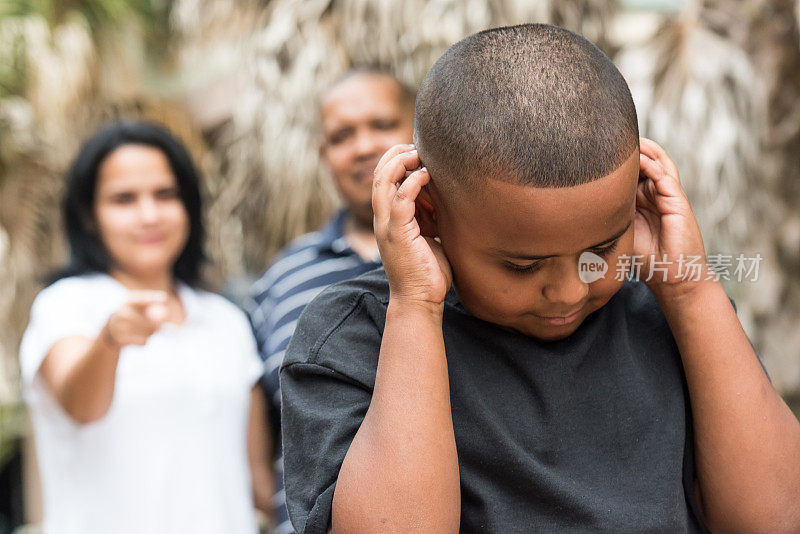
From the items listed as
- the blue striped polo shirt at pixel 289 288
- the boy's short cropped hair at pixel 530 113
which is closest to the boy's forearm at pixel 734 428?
the boy's short cropped hair at pixel 530 113

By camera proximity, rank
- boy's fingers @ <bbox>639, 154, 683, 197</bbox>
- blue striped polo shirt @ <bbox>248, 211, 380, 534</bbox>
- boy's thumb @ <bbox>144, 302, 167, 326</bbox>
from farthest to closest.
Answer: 1. blue striped polo shirt @ <bbox>248, 211, 380, 534</bbox>
2. boy's thumb @ <bbox>144, 302, 167, 326</bbox>
3. boy's fingers @ <bbox>639, 154, 683, 197</bbox>

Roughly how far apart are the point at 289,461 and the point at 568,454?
0.42 meters

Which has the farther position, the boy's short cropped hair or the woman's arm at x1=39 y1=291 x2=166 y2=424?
the woman's arm at x1=39 y1=291 x2=166 y2=424

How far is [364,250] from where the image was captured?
2.72 meters

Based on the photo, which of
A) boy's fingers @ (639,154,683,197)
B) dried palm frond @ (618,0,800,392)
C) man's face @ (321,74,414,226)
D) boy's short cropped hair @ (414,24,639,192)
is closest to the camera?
boy's short cropped hair @ (414,24,639,192)

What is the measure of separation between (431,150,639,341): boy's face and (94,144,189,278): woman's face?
182cm

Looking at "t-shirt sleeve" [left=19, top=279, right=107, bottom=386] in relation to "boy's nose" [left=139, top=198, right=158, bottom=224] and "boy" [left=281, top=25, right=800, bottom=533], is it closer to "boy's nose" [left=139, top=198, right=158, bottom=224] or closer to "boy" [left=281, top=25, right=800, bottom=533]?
"boy's nose" [left=139, top=198, right=158, bottom=224]

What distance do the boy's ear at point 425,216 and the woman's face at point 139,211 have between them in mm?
1717

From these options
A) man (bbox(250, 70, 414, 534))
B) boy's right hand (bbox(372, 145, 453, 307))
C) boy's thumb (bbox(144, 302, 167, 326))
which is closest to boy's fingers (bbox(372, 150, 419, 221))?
boy's right hand (bbox(372, 145, 453, 307))

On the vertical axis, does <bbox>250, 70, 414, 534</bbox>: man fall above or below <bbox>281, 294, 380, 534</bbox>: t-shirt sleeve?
below

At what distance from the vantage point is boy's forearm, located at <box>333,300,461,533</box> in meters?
1.10

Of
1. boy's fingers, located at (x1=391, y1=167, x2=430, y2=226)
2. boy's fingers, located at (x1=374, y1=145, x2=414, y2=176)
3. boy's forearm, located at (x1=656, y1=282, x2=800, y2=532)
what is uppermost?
boy's fingers, located at (x1=374, y1=145, x2=414, y2=176)

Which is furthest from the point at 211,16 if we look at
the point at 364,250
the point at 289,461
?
the point at 289,461

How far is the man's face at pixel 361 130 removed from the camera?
2742mm
